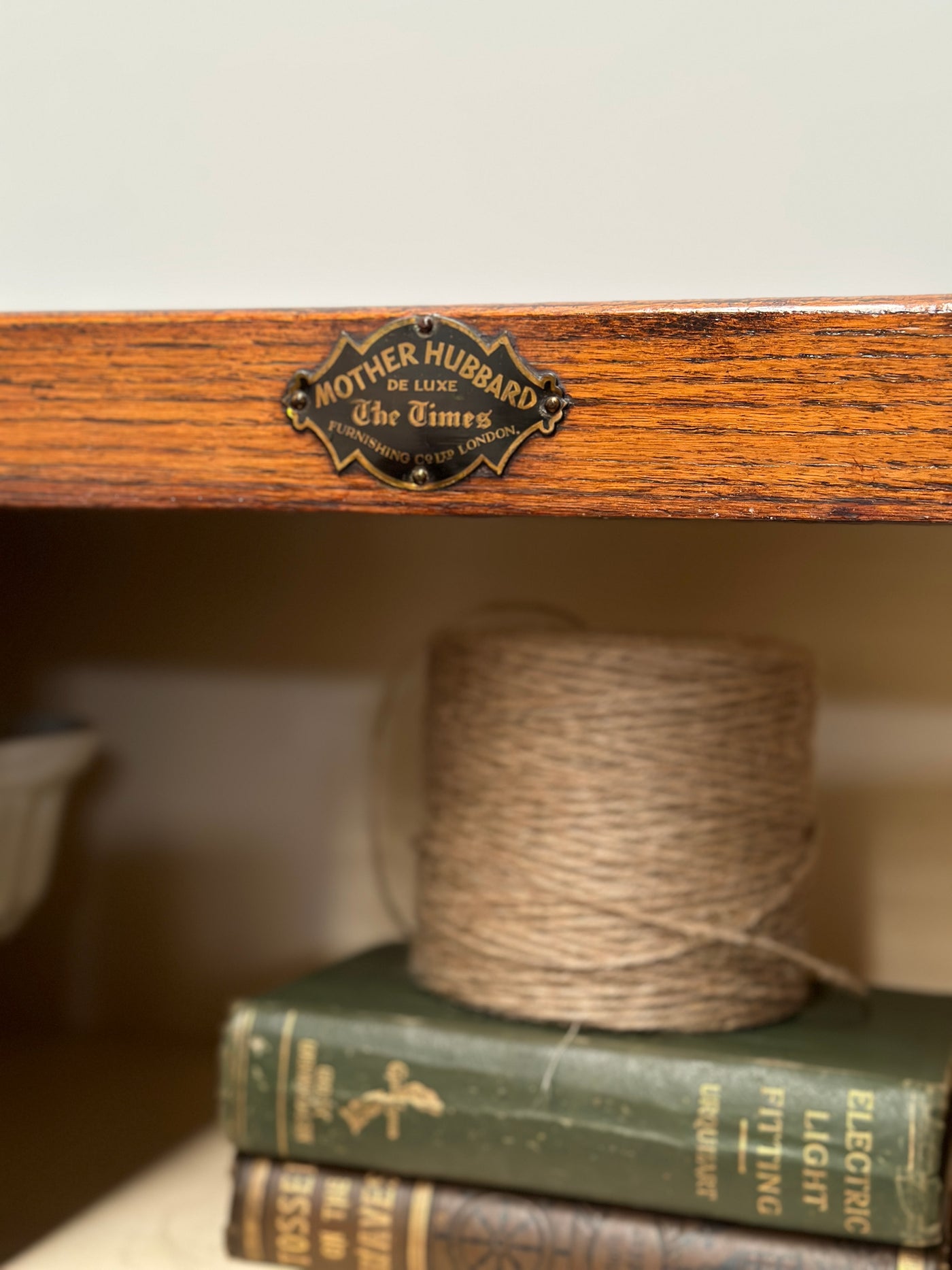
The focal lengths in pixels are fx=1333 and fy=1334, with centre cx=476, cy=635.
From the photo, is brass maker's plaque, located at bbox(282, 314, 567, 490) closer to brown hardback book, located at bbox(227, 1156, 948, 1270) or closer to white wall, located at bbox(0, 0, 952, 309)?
white wall, located at bbox(0, 0, 952, 309)

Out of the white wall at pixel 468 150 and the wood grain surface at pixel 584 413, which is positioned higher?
the white wall at pixel 468 150

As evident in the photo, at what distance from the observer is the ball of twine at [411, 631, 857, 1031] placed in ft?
2.17

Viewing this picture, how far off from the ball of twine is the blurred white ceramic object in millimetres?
238

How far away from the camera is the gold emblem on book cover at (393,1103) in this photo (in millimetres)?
630

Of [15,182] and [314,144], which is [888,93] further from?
[15,182]

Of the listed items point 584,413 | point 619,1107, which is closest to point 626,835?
point 619,1107

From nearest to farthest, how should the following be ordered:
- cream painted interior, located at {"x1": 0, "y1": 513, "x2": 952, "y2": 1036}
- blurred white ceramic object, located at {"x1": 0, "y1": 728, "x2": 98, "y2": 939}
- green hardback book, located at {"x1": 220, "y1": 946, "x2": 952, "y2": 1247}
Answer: green hardback book, located at {"x1": 220, "y1": 946, "x2": 952, "y2": 1247}, blurred white ceramic object, located at {"x1": 0, "y1": 728, "x2": 98, "y2": 939}, cream painted interior, located at {"x1": 0, "y1": 513, "x2": 952, "y2": 1036}

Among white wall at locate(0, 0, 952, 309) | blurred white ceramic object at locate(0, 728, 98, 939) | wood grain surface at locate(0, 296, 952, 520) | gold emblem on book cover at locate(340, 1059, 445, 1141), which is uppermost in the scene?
white wall at locate(0, 0, 952, 309)

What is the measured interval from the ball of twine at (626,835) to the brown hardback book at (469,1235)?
9 cm

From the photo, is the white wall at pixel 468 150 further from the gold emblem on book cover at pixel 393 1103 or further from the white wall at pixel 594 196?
the gold emblem on book cover at pixel 393 1103

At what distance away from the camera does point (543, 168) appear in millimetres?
569

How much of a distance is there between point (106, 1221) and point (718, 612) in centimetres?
51

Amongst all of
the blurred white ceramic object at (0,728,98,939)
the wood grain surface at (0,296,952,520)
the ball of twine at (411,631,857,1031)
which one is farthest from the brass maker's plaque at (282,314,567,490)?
the blurred white ceramic object at (0,728,98,939)

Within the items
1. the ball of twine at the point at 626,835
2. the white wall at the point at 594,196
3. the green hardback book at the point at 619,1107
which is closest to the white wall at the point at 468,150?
the white wall at the point at 594,196
